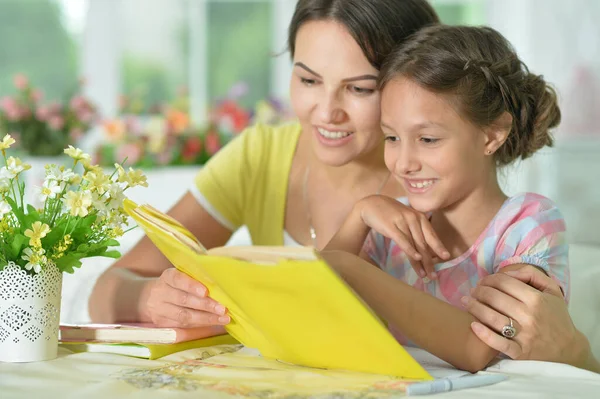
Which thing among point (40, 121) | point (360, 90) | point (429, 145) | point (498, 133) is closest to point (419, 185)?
point (429, 145)

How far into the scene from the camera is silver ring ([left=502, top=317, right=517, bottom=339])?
1.44m

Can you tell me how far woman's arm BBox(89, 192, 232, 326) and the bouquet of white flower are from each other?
17 cm

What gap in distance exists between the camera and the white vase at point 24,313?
142 cm

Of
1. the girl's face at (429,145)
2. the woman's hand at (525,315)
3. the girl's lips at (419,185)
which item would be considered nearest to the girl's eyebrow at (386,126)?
the girl's face at (429,145)

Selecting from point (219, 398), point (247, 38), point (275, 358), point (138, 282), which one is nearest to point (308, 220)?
point (138, 282)

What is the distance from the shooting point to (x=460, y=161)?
173 centimetres

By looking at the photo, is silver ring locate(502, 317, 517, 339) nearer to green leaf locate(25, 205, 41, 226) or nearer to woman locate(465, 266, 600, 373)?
woman locate(465, 266, 600, 373)

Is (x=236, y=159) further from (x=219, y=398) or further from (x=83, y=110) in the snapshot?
(x=83, y=110)

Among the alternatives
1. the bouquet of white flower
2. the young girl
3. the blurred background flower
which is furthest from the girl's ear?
Answer: the blurred background flower

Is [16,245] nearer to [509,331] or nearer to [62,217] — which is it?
[62,217]

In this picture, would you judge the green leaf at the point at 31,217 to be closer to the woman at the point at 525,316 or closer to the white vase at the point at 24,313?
the white vase at the point at 24,313

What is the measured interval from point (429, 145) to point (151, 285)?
642mm

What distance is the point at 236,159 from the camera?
→ 7.56ft

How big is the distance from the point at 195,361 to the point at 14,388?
1.03ft
